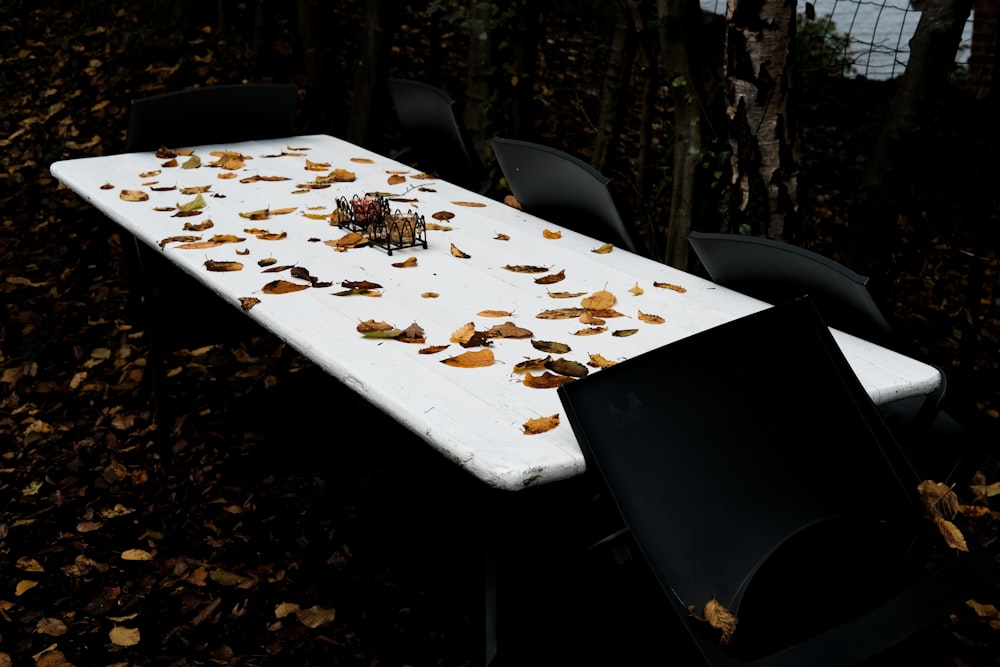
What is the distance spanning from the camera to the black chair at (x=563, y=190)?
252cm

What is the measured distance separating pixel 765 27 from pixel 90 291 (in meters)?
3.54

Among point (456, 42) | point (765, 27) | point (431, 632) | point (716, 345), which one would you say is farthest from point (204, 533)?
point (456, 42)

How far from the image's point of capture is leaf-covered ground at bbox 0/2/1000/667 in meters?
2.33

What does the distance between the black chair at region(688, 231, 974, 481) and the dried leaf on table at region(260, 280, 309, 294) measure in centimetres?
96

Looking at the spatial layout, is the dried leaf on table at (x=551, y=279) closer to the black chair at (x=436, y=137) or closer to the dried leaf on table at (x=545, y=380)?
the dried leaf on table at (x=545, y=380)

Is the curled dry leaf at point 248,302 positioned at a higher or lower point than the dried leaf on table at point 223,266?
higher

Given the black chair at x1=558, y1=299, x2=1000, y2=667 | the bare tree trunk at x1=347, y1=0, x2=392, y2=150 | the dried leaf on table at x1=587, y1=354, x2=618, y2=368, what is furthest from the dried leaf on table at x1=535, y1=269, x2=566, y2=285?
the bare tree trunk at x1=347, y1=0, x2=392, y2=150

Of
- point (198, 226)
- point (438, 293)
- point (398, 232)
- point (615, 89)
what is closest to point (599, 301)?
point (438, 293)

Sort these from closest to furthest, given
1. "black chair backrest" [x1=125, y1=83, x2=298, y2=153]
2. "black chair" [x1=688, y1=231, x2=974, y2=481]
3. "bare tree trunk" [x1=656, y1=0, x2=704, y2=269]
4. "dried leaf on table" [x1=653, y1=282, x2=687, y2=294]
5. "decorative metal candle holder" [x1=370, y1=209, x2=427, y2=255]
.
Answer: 1. "black chair" [x1=688, y1=231, x2=974, y2=481]
2. "dried leaf on table" [x1=653, y1=282, x2=687, y2=294]
3. "decorative metal candle holder" [x1=370, y1=209, x2=427, y2=255]
4. "black chair backrest" [x1=125, y1=83, x2=298, y2=153]
5. "bare tree trunk" [x1=656, y1=0, x2=704, y2=269]

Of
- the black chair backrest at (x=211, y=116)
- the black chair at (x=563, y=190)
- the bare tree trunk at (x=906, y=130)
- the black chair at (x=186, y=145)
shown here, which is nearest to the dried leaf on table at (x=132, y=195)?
the black chair at (x=186, y=145)

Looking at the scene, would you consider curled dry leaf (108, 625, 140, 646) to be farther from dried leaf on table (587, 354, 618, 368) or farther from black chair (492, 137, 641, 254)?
black chair (492, 137, 641, 254)

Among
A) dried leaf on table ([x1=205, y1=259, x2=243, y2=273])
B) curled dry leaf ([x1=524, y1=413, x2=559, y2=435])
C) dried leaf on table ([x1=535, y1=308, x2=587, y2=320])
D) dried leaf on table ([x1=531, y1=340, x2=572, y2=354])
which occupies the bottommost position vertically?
dried leaf on table ([x1=205, y1=259, x2=243, y2=273])

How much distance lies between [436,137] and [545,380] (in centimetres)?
228

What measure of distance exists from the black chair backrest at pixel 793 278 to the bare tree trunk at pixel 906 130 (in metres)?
1.57
